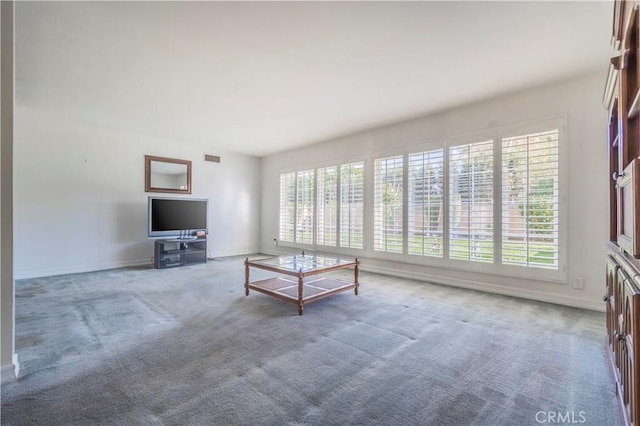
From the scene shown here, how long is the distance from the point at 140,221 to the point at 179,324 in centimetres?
365

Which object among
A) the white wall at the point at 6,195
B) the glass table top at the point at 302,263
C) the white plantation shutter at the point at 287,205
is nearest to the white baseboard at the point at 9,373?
the white wall at the point at 6,195

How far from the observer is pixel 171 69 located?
300 centimetres

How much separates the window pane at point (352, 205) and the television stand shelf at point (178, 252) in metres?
2.74

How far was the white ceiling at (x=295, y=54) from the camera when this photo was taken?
2156 millimetres

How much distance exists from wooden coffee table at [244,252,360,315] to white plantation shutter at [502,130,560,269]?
73.9 inches

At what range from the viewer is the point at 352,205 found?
5.34 metres

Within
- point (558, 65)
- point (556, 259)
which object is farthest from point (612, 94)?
point (556, 259)

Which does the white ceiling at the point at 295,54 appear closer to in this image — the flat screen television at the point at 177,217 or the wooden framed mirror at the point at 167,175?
the wooden framed mirror at the point at 167,175

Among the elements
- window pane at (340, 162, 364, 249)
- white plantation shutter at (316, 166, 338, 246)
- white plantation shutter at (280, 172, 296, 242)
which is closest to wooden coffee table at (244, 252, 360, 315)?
window pane at (340, 162, 364, 249)

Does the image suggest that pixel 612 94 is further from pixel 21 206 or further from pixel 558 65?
pixel 21 206

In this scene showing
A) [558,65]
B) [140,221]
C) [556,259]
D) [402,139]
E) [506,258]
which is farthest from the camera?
[140,221]

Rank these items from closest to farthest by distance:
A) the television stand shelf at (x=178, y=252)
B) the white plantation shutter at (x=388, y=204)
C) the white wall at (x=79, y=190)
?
the white wall at (x=79, y=190) < the white plantation shutter at (x=388, y=204) < the television stand shelf at (x=178, y=252)

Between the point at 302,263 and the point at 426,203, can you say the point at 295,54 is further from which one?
the point at 426,203

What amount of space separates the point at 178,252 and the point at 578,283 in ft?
19.0
